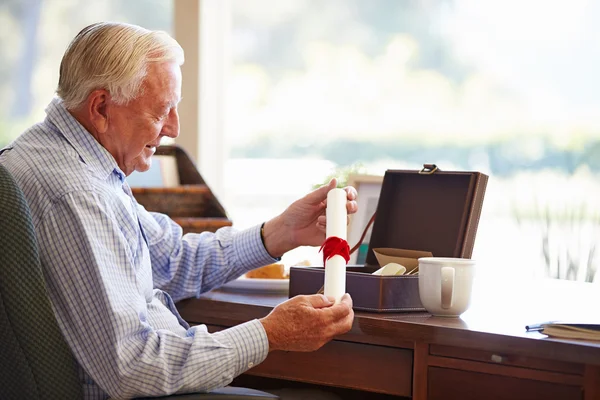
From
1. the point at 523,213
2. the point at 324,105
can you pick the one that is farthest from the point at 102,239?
the point at 324,105

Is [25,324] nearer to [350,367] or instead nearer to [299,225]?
[350,367]

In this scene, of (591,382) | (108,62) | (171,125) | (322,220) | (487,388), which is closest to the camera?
(591,382)

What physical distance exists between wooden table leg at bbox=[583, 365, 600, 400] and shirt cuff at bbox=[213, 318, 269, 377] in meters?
0.54

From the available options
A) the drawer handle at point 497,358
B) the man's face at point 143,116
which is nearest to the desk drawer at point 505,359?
the drawer handle at point 497,358

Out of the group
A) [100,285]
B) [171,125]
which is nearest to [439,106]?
[171,125]

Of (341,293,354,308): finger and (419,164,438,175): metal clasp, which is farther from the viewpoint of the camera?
(419,164,438,175): metal clasp

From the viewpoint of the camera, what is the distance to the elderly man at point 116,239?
1.36 metres

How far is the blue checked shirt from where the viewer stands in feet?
4.44

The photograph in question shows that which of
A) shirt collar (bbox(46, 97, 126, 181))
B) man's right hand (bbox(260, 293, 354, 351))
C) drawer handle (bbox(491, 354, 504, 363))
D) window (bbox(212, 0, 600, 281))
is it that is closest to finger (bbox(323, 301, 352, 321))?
man's right hand (bbox(260, 293, 354, 351))

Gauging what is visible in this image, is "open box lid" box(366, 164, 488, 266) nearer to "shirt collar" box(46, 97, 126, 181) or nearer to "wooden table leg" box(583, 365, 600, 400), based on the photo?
"wooden table leg" box(583, 365, 600, 400)

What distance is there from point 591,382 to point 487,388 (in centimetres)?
18

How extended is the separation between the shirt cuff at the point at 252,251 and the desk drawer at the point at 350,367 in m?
0.33

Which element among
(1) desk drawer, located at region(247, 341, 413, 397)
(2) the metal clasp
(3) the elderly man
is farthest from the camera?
(2) the metal clasp

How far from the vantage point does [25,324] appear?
1322 millimetres
